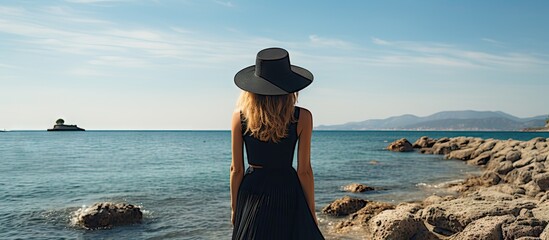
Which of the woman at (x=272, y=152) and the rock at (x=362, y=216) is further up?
the woman at (x=272, y=152)

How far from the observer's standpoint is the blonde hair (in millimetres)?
3518

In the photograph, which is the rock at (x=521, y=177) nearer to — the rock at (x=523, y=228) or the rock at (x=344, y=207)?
the rock at (x=344, y=207)

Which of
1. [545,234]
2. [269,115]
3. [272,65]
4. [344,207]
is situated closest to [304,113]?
[269,115]

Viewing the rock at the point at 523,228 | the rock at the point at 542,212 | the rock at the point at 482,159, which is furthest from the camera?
the rock at the point at 482,159

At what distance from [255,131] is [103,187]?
1991cm

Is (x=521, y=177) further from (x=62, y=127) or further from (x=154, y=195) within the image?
(x=62, y=127)

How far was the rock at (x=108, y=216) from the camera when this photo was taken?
Answer: 1232cm

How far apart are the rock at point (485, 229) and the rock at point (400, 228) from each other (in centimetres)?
85

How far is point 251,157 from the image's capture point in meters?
3.77

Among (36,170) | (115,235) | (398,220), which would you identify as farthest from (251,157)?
(36,170)

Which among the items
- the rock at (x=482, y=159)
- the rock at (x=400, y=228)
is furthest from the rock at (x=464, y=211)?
the rock at (x=482, y=159)

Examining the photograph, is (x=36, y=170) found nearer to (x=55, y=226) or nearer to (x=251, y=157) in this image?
(x=55, y=226)

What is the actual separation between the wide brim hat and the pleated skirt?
667 millimetres

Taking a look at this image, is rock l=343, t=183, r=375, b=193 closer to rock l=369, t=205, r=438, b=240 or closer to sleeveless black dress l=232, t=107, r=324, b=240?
rock l=369, t=205, r=438, b=240
